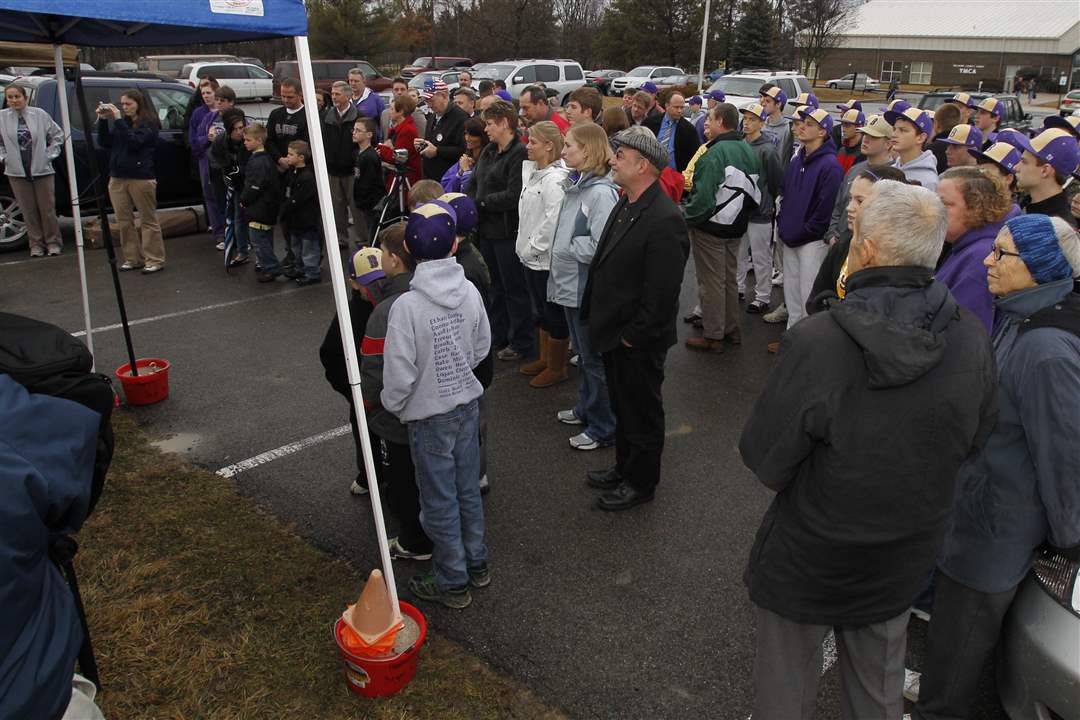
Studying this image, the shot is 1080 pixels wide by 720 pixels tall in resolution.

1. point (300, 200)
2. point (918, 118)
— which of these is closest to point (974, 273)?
point (918, 118)

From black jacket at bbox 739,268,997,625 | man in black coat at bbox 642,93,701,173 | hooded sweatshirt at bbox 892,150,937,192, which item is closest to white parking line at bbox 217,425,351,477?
black jacket at bbox 739,268,997,625

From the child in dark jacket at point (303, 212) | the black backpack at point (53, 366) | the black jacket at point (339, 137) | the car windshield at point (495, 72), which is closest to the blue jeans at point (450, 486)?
the black backpack at point (53, 366)

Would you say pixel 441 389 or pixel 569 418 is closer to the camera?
pixel 441 389

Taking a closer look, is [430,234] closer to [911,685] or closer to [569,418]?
[569,418]

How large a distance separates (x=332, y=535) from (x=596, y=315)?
1.81 meters

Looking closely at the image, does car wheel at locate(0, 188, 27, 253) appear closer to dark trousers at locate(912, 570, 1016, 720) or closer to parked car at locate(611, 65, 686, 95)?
dark trousers at locate(912, 570, 1016, 720)

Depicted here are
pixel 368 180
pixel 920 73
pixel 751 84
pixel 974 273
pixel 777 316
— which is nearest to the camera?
pixel 974 273

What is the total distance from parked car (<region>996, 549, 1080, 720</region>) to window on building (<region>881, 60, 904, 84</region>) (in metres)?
71.8

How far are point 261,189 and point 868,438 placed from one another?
7.26m

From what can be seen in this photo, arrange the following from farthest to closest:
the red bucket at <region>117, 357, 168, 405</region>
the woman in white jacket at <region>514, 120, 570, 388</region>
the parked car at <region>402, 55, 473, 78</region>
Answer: the parked car at <region>402, 55, 473, 78</region> < the red bucket at <region>117, 357, 168, 405</region> < the woman in white jacket at <region>514, 120, 570, 388</region>

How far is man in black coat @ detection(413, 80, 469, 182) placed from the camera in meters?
8.18

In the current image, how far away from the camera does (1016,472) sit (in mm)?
2455

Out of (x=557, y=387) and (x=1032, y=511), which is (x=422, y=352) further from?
(x=557, y=387)

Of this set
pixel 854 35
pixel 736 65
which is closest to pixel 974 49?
pixel 854 35
